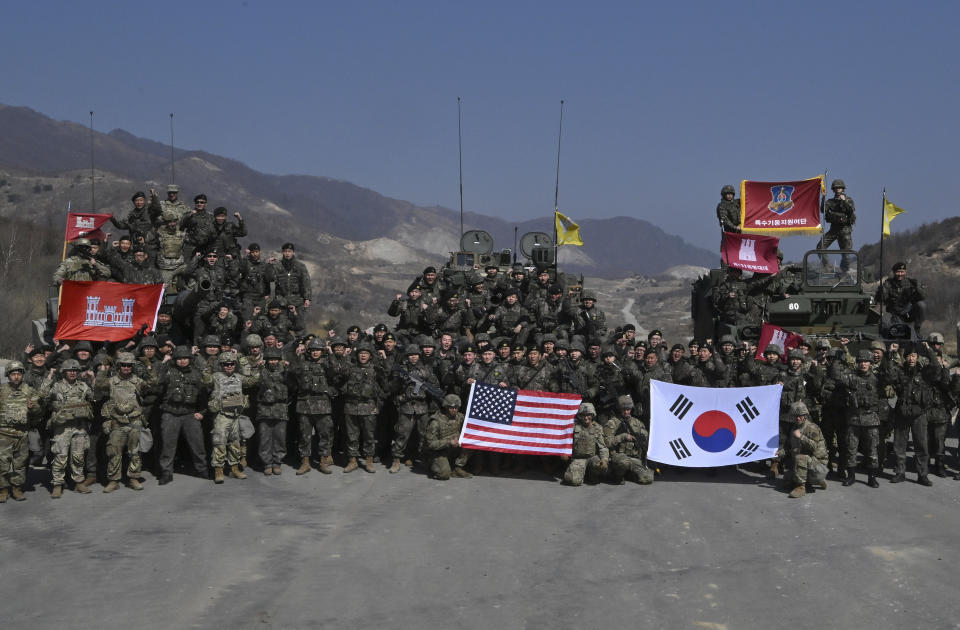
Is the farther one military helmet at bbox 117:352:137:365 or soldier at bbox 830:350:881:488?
soldier at bbox 830:350:881:488

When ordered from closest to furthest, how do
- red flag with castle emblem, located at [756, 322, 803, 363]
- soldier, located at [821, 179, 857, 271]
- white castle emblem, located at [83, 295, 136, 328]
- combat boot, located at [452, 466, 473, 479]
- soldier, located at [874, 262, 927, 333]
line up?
combat boot, located at [452, 466, 473, 479], white castle emblem, located at [83, 295, 136, 328], red flag with castle emblem, located at [756, 322, 803, 363], soldier, located at [874, 262, 927, 333], soldier, located at [821, 179, 857, 271]

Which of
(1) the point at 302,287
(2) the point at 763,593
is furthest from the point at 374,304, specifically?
(2) the point at 763,593

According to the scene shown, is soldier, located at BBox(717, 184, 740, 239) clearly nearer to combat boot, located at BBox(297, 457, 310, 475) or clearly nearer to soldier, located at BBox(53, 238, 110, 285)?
combat boot, located at BBox(297, 457, 310, 475)

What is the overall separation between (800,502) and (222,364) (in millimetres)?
7517

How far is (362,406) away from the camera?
13750mm

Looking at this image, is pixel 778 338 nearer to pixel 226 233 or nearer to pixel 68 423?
pixel 226 233

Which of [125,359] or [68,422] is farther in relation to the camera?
[125,359]

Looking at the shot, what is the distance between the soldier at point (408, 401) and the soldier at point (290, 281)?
161 inches

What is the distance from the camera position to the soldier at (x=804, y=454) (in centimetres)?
1249

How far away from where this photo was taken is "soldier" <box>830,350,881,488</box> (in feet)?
42.5

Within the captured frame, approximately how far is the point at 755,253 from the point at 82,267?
39.5ft

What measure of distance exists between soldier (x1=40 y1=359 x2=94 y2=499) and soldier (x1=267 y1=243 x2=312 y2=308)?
209 inches

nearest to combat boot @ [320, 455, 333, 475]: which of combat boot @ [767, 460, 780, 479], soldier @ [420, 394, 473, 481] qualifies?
soldier @ [420, 394, 473, 481]

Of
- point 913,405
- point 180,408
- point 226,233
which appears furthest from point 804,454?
point 226,233
